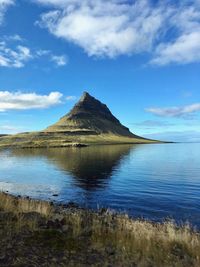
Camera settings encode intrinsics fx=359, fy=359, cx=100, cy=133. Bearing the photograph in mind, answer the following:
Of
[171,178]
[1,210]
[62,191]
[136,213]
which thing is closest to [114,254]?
[1,210]

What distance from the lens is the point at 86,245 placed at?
53.6 feet

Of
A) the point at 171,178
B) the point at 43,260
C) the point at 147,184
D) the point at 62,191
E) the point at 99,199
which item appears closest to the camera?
the point at 43,260

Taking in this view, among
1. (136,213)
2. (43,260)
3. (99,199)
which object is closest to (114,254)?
(43,260)

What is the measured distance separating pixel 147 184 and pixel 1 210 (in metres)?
37.8

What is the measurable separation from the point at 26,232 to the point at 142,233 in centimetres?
588

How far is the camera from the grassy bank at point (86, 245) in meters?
14.0

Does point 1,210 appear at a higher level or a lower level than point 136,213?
higher

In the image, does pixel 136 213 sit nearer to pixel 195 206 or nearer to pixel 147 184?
pixel 195 206

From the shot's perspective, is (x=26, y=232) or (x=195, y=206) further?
(x=195, y=206)

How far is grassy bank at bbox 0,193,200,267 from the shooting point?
14047 millimetres

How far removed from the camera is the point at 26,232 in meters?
17.6

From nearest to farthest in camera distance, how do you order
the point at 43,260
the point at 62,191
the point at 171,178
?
the point at 43,260
the point at 62,191
the point at 171,178

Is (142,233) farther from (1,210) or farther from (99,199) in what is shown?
(99,199)

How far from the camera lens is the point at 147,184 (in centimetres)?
5888
